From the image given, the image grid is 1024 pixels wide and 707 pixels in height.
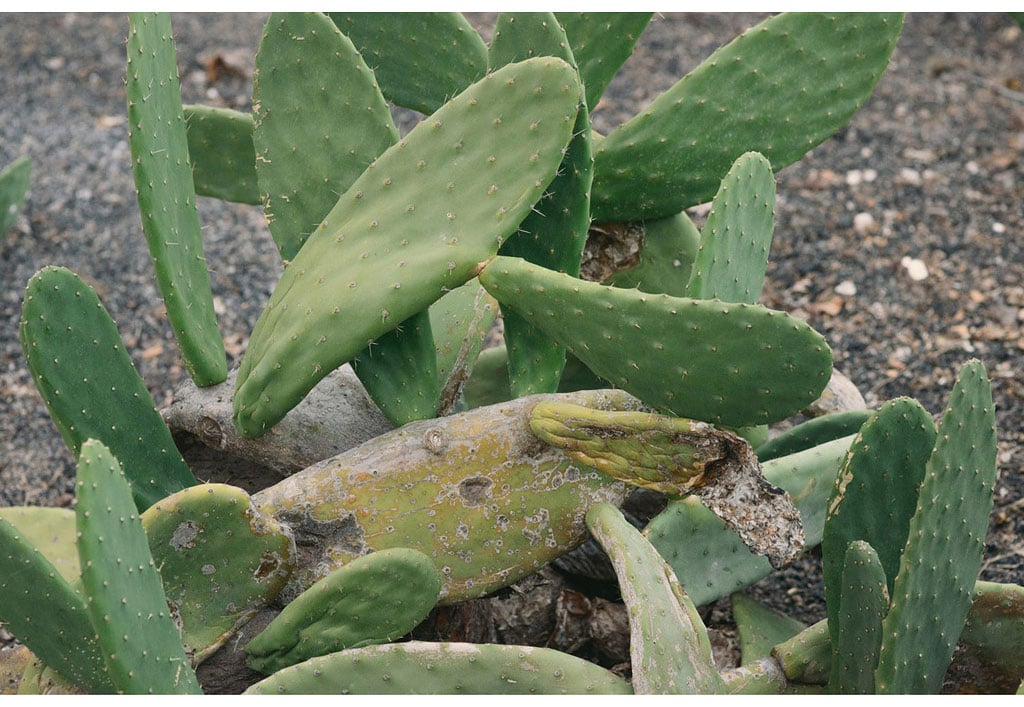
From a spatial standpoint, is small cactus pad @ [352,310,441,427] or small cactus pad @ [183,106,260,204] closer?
small cactus pad @ [352,310,441,427]

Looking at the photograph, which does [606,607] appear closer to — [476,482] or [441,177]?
[476,482]

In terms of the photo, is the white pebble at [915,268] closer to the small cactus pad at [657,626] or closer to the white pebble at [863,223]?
the white pebble at [863,223]

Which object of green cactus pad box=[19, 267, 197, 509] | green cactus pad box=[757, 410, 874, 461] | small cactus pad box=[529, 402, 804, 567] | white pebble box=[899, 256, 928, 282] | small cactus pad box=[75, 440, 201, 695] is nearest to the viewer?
small cactus pad box=[75, 440, 201, 695]

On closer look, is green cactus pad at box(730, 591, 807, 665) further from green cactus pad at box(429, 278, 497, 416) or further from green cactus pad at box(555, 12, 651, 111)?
green cactus pad at box(555, 12, 651, 111)

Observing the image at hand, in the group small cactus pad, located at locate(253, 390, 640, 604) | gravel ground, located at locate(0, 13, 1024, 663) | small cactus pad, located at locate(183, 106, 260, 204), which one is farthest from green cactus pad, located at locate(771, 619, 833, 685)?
small cactus pad, located at locate(183, 106, 260, 204)

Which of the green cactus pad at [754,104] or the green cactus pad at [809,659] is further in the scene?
the green cactus pad at [754,104]

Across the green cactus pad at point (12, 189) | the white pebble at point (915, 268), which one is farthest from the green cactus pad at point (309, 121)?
the white pebble at point (915, 268)
